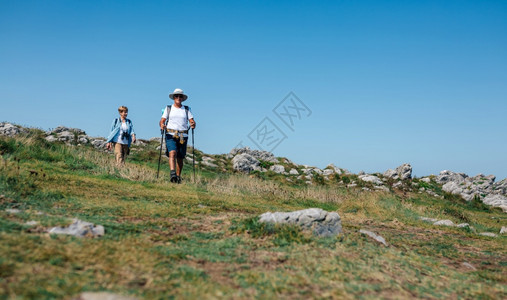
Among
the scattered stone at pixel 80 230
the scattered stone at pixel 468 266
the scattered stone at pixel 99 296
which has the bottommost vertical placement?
the scattered stone at pixel 99 296

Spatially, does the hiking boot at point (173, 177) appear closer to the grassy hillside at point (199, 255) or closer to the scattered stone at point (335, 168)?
the grassy hillside at point (199, 255)

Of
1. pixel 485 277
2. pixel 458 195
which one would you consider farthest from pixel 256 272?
pixel 458 195

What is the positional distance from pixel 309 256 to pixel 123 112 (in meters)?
10.2

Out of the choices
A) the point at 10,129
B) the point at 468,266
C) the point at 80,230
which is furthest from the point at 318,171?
the point at 80,230

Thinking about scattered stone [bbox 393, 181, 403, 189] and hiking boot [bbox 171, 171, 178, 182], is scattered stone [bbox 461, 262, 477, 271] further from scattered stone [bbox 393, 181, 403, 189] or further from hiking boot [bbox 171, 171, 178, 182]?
scattered stone [bbox 393, 181, 403, 189]

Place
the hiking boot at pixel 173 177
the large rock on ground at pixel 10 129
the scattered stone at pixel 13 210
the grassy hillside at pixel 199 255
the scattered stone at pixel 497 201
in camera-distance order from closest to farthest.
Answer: the grassy hillside at pixel 199 255, the scattered stone at pixel 13 210, the hiking boot at pixel 173 177, the large rock on ground at pixel 10 129, the scattered stone at pixel 497 201

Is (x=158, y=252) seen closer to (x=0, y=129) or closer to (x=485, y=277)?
(x=485, y=277)

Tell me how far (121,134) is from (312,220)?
29.4 ft

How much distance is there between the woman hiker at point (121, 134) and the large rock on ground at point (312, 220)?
8.37 m

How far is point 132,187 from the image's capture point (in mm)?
10031

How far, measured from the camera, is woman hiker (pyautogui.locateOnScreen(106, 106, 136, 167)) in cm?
1306

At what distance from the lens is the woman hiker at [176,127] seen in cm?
1210

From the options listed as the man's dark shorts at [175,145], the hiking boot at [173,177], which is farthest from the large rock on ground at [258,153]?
the hiking boot at [173,177]

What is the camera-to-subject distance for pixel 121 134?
43.0ft
